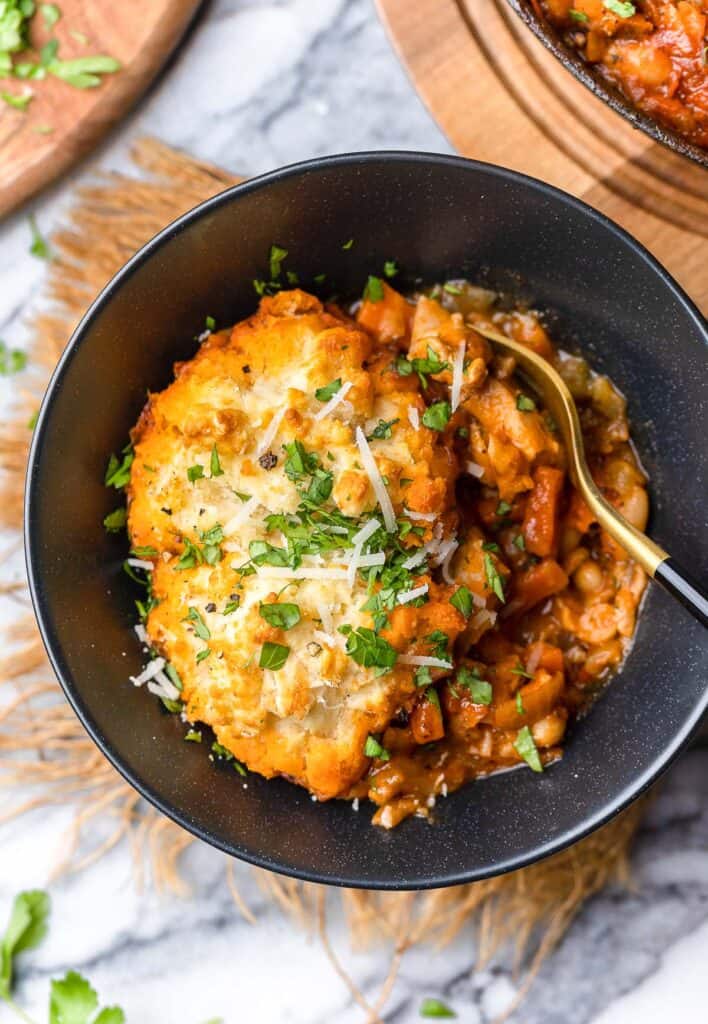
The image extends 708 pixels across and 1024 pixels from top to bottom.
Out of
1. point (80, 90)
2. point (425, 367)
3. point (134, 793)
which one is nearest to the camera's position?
point (425, 367)

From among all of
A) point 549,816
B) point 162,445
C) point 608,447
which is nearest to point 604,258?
point 608,447

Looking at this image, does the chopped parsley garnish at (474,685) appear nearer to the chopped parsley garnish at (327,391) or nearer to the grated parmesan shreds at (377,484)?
the grated parmesan shreds at (377,484)

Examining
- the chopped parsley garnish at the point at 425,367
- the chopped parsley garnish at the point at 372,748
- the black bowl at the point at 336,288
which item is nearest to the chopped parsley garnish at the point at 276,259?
the black bowl at the point at 336,288

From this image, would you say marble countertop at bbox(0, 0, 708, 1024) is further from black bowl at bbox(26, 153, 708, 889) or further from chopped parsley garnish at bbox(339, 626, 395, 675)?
chopped parsley garnish at bbox(339, 626, 395, 675)

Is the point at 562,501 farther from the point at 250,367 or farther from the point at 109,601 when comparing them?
A: the point at 109,601

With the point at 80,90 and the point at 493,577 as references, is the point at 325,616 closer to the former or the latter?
the point at 493,577

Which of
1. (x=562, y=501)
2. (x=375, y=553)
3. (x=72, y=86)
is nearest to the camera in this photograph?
(x=375, y=553)

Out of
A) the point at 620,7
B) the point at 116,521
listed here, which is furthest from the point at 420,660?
the point at 620,7
